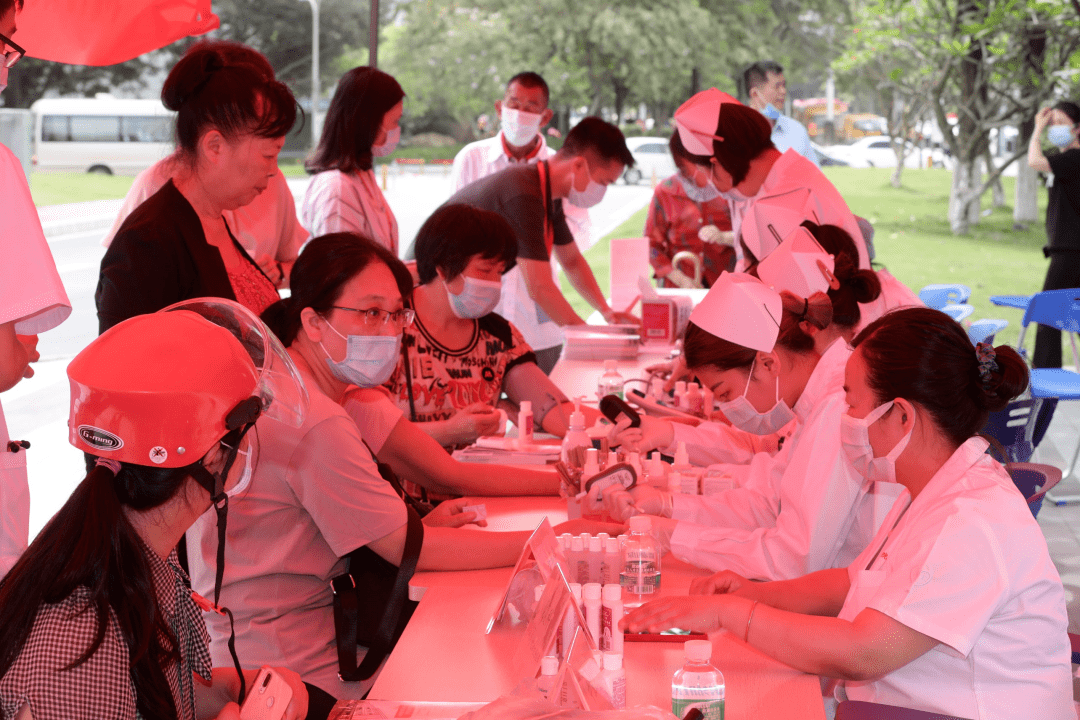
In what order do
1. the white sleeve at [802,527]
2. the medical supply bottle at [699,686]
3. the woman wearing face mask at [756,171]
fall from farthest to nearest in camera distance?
the woman wearing face mask at [756,171], the white sleeve at [802,527], the medical supply bottle at [699,686]

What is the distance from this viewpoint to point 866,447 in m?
1.80

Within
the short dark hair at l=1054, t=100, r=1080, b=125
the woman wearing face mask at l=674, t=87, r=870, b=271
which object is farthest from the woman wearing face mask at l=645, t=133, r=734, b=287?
the short dark hair at l=1054, t=100, r=1080, b=125

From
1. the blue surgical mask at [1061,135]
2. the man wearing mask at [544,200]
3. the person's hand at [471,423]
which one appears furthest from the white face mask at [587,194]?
the blue surgical mask at [1061,135]

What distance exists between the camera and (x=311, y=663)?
80.7 inches

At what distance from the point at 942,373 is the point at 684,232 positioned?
414cm

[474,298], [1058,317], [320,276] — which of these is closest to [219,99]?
[320,276]

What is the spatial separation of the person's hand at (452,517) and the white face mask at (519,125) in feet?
9.52

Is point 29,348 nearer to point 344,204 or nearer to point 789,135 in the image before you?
point 344,204

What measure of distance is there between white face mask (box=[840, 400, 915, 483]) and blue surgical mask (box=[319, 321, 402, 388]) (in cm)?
101

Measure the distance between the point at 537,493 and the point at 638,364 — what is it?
1688mm

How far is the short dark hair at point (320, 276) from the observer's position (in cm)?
228

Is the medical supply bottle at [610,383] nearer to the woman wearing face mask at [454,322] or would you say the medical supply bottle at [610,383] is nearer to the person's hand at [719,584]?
the woman wearing face mask at [454,322]

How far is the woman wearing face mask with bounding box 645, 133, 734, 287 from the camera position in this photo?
5.64 m

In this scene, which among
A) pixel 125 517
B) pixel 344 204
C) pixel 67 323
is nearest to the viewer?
pixel 125 517
